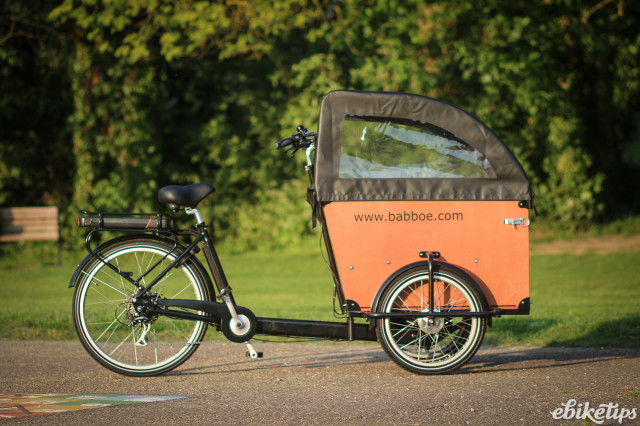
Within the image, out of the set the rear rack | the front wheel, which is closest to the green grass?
the front wheel

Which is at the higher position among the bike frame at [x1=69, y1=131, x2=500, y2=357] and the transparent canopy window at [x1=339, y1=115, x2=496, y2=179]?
the transparent canopy window at [x1=339, y1=115, x2=496, y2=179]

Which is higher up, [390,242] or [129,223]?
[129,223]

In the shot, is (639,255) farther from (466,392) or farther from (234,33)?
(466,392)

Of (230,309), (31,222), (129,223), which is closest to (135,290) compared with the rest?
(129,223)

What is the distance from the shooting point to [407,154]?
199 inches

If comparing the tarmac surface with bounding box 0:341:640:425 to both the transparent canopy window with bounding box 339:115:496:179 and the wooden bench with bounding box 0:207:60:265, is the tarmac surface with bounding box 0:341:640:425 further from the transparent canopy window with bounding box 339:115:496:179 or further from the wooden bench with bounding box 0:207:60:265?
the wooden bench with bounding box 0:207:60:265

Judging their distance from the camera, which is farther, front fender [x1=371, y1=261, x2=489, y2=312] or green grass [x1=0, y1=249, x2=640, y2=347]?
green grass [x1=0, y1=249, x2=640, y2=347]

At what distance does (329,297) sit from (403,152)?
5070mm

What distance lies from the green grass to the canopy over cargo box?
72.2 inches

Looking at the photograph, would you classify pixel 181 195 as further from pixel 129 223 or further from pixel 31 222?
pixel 31 222

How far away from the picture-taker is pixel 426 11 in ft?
46.0

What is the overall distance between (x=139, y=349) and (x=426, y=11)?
9.94 m

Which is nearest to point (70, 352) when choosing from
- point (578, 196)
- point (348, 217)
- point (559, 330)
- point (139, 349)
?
point (139, 349)

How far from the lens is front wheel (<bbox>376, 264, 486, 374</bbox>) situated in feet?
16.3
